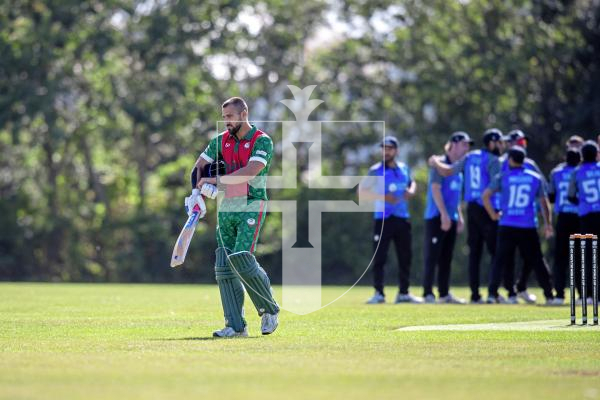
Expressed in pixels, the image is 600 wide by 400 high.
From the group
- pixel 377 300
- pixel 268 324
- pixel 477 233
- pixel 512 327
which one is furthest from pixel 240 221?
Result: pixel 477 233

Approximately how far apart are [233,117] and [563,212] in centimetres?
825

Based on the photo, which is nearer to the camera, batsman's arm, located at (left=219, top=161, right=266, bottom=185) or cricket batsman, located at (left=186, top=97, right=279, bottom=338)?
batsman's arm, located at (left=219, top=161, right=266, bottom=185)

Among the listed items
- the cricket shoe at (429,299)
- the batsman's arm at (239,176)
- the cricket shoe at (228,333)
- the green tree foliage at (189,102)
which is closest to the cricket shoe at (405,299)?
the cricket shoe at (429,299)

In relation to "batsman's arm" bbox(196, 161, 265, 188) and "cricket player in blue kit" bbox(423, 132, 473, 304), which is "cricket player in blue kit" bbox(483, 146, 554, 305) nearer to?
"cricket player in blue kit" bbox(423, 132, 473, 304)

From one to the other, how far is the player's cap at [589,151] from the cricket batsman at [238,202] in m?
6.95

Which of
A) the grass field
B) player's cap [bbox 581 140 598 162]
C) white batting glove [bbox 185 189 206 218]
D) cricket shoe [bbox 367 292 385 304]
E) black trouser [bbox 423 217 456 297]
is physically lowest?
the grass field

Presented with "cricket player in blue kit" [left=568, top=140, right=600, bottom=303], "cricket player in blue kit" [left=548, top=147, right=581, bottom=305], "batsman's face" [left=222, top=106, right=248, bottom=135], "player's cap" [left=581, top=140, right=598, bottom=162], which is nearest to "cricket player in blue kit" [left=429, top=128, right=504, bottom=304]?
"cricket player in blue kit" [left=548, top=147, right=581, bottom=305]

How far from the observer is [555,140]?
3319 centimetres

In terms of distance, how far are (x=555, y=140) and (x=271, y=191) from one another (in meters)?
7.60

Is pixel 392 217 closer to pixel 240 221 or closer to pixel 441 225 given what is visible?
pixel 441 225

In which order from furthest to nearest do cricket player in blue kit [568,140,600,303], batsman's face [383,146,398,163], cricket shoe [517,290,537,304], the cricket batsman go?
cricket shoe [517,290,537,304] → batsman's face [383,146,398,163] → cricket player in blue kit [568,140,600,303] → the cricket batsman

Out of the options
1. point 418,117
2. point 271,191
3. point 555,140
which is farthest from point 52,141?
point 555,140

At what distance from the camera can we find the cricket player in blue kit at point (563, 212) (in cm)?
1844

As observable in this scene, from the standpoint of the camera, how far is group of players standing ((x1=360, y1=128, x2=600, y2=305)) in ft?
59.4
